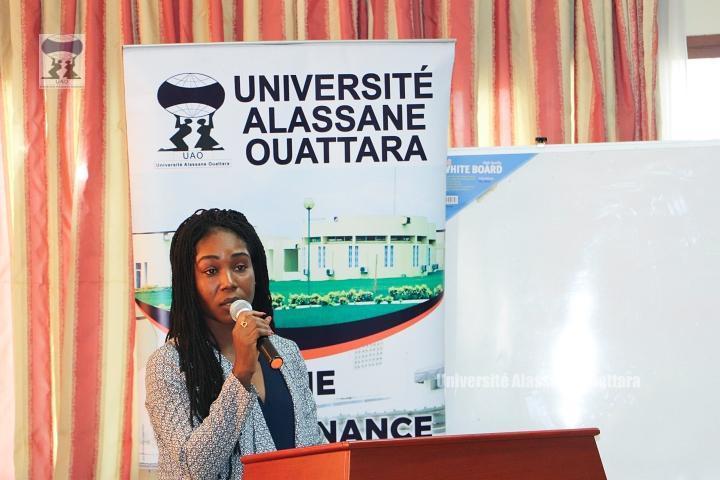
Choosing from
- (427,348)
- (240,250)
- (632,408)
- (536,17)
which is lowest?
(632,408)

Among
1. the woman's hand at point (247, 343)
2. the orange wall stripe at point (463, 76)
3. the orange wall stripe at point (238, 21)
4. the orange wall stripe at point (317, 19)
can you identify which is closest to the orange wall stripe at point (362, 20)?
the orange wall stripe at point (317, 19)

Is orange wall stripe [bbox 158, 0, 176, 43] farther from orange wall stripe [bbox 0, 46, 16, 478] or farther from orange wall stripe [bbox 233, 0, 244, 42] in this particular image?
orange wall stripe [bbox 0, 46, 16, 478]

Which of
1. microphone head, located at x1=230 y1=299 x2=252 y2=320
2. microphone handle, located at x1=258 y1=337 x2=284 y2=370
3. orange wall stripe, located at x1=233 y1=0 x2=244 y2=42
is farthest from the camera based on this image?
orange wall stripe, located at x1=233 y1=0 x2=244 y2=42

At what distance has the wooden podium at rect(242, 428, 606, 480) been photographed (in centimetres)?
163

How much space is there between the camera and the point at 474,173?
3.77 metres

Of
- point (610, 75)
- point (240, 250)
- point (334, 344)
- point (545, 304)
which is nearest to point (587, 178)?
point (545, 304)

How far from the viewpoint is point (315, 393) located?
352 cm

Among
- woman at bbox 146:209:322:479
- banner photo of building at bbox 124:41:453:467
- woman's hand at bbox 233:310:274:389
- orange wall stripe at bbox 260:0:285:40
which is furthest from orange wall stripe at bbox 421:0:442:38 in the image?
woman's hand at bbox 233:310:274:389

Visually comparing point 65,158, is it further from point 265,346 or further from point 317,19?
point 265,346

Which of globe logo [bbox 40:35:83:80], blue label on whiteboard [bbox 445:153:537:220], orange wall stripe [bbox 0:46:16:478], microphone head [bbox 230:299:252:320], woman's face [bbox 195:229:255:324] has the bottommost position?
orange wall stripe [bbox 0:46:16:478]

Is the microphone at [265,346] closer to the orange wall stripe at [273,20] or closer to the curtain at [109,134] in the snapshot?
the curtain at [109,134]

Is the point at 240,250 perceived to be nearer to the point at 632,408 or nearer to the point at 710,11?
the point at 632,408

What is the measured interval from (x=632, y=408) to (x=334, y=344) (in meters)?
1.07

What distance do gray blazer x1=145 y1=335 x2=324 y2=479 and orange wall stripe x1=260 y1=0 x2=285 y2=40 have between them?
6.50ft
